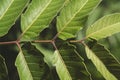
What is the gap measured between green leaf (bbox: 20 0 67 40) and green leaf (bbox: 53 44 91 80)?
11 centimetres

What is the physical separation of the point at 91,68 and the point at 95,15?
27 centimetres

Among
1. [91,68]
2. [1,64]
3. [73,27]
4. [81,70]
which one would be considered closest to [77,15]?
[73,27]

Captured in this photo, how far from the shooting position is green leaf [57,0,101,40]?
2.72ft

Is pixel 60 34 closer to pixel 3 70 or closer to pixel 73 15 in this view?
pixel 73 15

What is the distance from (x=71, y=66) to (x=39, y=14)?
193 millimetres

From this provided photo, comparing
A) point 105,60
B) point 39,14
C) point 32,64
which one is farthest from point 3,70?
point 105,60

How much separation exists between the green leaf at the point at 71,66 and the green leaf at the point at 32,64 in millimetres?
50

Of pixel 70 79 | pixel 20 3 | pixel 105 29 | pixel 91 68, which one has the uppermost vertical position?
pixel 20 3

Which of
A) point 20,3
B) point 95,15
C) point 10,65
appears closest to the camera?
point 20,3

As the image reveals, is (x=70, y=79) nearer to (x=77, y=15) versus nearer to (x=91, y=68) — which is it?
(x=77, y=15)

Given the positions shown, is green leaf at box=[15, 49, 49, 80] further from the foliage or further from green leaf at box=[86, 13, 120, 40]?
green leaf at box=[86, 13, 120, 40]

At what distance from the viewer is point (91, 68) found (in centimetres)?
116

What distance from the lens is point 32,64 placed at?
2.78 feet

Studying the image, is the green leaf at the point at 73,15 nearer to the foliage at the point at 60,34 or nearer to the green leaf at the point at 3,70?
the foliage at the point at 60,34
